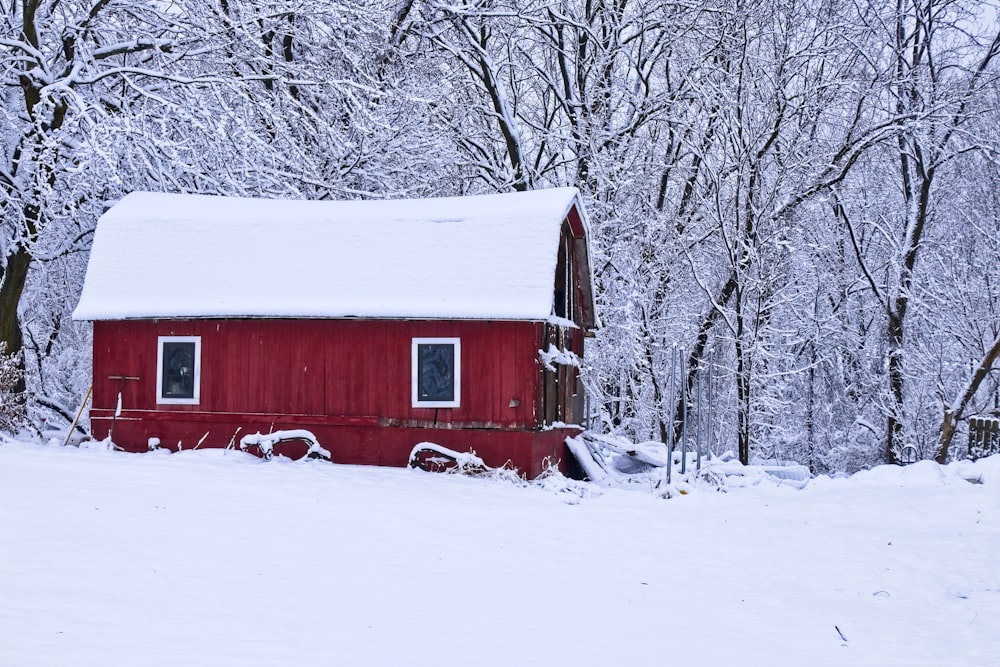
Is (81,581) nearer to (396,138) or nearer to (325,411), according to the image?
(325,411)

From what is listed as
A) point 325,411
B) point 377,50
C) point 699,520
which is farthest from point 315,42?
point 699,520

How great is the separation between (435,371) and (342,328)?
1.67m

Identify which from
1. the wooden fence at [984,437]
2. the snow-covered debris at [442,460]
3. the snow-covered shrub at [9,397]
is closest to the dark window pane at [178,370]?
the snow-covered shrub at [9,397]

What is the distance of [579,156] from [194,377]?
12009 millimetres

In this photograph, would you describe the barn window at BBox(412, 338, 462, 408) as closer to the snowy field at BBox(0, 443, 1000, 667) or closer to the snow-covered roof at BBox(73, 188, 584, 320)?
the snow-covered roof at BBox(73, 188, 584, 320)

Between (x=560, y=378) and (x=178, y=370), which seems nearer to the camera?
(x=178, y=370)

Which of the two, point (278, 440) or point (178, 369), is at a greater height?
point (178, 369)

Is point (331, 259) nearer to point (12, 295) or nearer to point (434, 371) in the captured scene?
point (434, 371)

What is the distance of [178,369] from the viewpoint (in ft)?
54.5

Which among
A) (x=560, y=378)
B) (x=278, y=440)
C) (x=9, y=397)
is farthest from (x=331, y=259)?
(x=9, y=397)

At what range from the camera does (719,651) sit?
6949 mm

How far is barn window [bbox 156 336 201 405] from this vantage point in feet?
54.1

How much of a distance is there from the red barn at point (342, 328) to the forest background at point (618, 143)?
2.62 metres

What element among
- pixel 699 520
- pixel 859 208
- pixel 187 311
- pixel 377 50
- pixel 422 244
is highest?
pixel 377 50
